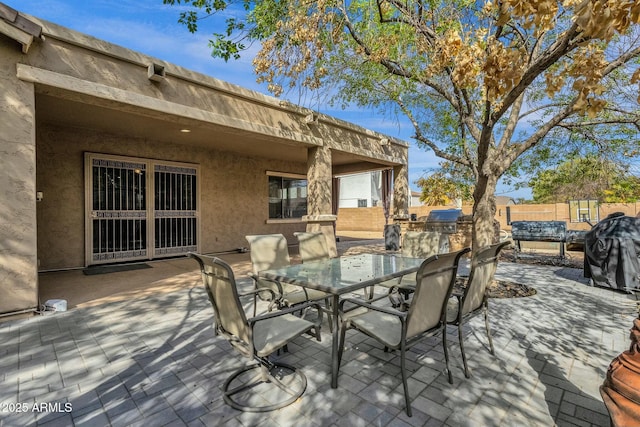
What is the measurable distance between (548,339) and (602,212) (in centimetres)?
1223

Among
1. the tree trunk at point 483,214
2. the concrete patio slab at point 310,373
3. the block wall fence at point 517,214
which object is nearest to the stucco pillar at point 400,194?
the block wall fence at point 517,214

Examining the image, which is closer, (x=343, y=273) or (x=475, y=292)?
(x=475, y=292)

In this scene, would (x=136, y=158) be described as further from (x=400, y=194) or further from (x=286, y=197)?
(x=400, y=194)

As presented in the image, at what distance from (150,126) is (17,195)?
10.1ft

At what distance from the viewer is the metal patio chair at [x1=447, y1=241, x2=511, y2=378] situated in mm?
2432

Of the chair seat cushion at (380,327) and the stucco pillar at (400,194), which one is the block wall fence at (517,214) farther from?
the chair seat cushion at (380,327)

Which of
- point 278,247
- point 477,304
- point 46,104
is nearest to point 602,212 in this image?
point 477,304

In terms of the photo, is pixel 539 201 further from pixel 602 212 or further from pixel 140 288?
pixel 140 288

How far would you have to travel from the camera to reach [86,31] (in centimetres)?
394

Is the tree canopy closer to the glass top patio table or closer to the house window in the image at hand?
the glass top patio table

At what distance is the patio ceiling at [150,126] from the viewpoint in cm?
482

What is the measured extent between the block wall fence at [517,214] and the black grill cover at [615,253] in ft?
16.1

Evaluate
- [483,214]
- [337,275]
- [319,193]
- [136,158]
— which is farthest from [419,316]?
[136,158]

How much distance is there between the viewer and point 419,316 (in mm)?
2088
